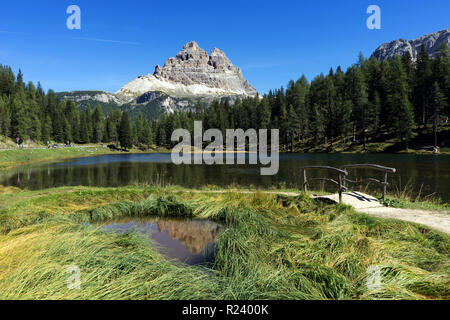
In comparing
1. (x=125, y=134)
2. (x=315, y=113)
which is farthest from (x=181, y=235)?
(x=125, y=134)

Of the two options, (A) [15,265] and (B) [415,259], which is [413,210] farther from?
(A) [15,265]

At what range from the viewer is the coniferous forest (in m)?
57.7

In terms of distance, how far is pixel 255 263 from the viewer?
5348 mm

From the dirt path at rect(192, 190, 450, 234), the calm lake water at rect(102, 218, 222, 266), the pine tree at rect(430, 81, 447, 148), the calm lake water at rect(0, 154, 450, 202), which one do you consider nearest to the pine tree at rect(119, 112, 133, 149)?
the calm lake water at rect(0, 154, 450, 202)

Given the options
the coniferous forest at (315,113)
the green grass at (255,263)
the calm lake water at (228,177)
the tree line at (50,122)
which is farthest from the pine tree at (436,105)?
the tree line at (50,122)

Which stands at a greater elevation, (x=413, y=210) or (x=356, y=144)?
(x=356, y=144)

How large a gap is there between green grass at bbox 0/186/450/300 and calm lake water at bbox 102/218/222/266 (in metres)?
0.75

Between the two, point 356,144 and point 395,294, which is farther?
point 356,144

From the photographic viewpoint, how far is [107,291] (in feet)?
12.2

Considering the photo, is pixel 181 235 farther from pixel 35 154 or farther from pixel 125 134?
pixel 125 134

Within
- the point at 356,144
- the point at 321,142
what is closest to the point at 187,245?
the point at 356,144

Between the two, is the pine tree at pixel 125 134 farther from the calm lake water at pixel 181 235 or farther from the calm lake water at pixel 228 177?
the calm lake water at pixel 181 235

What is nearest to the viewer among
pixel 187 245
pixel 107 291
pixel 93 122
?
pixel 107 291

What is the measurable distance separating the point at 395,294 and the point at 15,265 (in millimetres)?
6835
